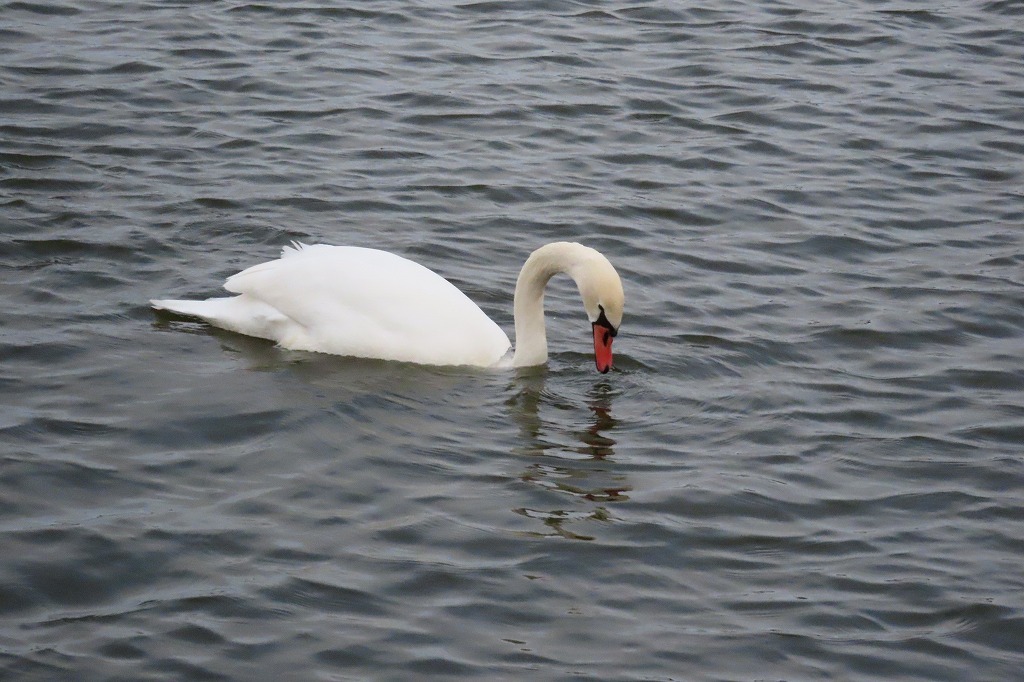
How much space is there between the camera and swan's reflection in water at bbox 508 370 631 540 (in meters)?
6.50

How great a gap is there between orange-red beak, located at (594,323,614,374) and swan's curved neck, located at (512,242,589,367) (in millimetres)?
394

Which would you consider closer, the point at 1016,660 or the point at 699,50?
the point at 1016,660

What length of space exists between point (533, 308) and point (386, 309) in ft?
2.71

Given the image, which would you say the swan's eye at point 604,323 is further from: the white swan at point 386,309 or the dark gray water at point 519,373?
the dark gray water at point 519,373

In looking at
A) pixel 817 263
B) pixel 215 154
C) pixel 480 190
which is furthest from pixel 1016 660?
pixel 215 154

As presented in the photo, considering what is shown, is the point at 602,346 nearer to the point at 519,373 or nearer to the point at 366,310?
the point at 519,373

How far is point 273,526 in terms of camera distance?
6.11 m

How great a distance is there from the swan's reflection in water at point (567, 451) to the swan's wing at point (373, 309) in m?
0.42

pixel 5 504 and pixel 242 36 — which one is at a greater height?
pixel 242 36

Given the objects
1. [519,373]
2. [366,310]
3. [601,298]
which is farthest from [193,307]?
[601,298]

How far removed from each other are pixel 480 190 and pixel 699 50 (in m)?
4.39

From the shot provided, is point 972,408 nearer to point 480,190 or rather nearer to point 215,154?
point 480,190

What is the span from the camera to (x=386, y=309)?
26.1ft

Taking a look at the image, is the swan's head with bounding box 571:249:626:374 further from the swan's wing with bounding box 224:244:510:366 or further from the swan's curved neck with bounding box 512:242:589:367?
the swan's wing with bounding box 224:244:510:366
